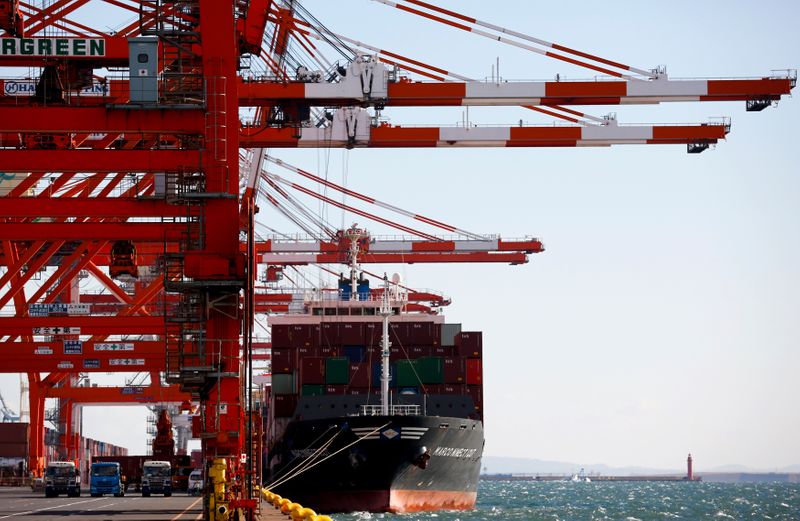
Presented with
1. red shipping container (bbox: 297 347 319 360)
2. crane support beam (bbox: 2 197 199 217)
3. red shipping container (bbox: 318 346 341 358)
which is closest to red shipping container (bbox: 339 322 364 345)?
red shipping container (bbox: 318 346 341 358)

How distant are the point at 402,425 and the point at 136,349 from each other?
14.1m

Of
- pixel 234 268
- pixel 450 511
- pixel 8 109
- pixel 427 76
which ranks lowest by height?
pixel 450 511

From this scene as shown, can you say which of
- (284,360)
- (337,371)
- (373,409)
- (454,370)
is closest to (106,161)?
(373,409)

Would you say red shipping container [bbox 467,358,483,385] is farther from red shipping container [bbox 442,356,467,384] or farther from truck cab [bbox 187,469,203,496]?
truck cab [bbox 187,469,203,496]

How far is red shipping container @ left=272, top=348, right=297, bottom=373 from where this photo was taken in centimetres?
4519

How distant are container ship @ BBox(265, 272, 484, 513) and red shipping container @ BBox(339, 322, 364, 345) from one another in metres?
0.04

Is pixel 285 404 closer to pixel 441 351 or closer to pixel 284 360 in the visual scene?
pixel 284 360

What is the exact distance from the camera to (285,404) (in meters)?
44.3

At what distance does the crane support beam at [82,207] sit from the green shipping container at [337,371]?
1576 cm

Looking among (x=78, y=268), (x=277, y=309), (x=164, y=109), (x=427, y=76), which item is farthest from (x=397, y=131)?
(x=277, y=309)

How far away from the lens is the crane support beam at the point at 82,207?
27.6 meters

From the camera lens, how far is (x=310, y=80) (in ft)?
95.8

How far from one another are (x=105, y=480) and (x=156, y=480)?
2.45 metres

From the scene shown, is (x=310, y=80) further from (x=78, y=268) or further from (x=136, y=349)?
(x=136, y=349)
